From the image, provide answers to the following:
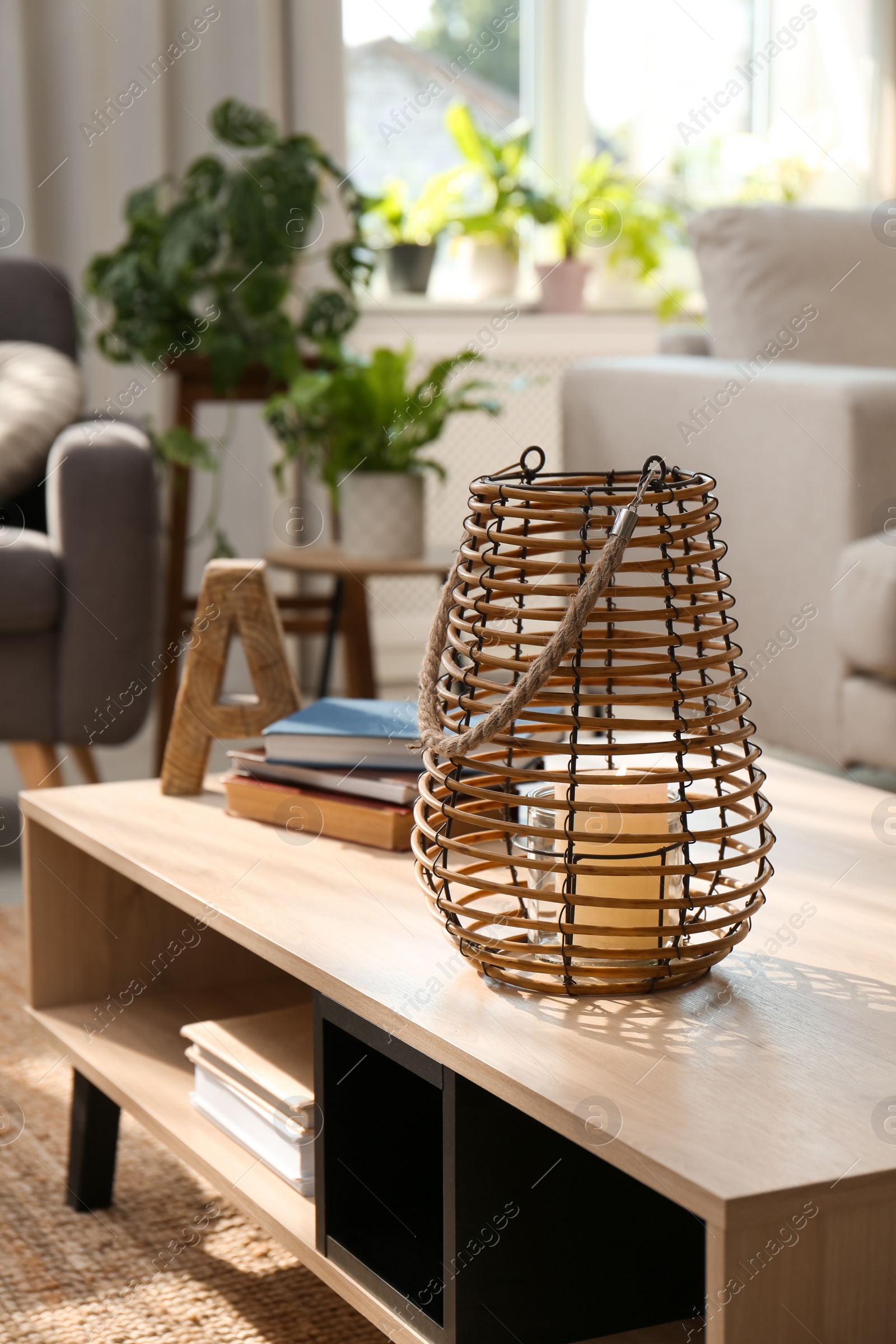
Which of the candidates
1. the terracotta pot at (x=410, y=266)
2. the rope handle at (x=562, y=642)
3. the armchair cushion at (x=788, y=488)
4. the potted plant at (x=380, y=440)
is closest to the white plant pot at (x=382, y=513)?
the potted plant at (x=380, y=440)

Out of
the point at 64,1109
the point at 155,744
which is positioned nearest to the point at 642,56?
the point at 155,744

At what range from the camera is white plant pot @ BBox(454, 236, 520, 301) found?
11.9 feet

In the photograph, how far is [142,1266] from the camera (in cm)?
113

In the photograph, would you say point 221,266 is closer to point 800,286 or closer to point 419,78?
point 800,286

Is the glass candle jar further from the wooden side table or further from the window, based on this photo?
the window

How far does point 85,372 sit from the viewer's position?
3164mm

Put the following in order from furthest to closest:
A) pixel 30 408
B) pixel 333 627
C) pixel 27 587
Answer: pixel 333 627
pixel 30 408
pixel 27 587

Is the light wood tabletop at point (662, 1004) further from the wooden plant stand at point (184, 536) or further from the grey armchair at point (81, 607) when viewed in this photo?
the wooden plant stand at point (184, 536)

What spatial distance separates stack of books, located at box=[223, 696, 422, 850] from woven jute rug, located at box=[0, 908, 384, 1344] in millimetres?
329

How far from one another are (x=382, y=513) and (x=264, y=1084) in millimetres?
1658

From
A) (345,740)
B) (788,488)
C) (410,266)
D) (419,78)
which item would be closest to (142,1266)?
(345,740)

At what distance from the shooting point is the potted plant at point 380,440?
2502 mm

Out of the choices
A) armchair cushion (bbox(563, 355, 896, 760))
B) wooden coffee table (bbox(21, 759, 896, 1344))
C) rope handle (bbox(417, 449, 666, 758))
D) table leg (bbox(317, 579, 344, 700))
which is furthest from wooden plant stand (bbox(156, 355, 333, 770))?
rope handle (bbox(417, 449, 666, 758))

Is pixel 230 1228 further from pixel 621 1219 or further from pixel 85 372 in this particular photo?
pixel 85 372
